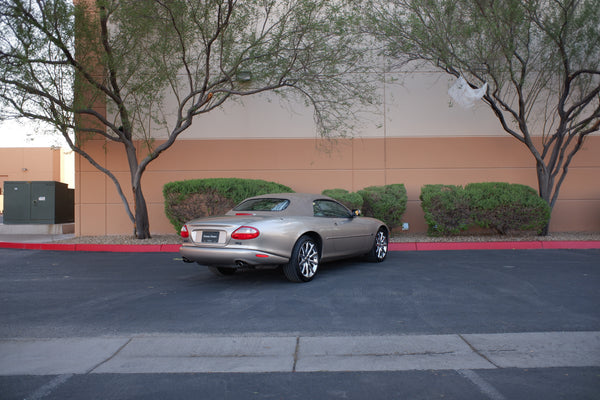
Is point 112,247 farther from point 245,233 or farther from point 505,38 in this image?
point 505,38

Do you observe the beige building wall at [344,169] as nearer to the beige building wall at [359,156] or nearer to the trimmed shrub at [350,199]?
the beige building wall at [359,156]

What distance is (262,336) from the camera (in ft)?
14.6

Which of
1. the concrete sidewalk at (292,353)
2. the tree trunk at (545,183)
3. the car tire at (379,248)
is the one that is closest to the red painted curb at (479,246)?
the tree trunk at (545,183)

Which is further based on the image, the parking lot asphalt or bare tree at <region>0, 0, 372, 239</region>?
bare tree at <region>0, 0, 372, 239</region>

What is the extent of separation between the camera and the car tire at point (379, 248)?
9117 millimetres

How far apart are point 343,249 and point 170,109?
8962mm

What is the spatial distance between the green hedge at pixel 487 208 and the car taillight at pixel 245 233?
692 centimetres

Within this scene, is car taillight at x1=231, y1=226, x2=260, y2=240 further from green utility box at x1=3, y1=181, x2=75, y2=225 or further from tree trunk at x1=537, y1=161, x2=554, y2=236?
green utility box at x1=3, y1=181, x2=75, y2=225

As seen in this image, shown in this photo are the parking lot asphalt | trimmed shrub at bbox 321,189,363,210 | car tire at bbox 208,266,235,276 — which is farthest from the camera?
trimmed shrub at bbox 321,189,363,210

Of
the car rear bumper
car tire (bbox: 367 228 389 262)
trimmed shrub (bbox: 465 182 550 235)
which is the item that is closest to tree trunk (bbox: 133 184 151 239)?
the car rear bumper

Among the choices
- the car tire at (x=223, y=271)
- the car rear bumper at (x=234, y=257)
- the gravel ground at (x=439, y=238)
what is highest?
the car rear bumper at (x=234, y=257)

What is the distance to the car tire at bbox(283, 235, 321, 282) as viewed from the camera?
22.7 feet

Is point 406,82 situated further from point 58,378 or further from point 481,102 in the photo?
point 58,378

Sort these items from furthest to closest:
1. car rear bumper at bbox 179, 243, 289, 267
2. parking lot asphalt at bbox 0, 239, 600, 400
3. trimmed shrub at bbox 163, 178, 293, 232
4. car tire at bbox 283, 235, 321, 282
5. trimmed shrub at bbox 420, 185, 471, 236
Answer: trimmed shrub at bbox 163, 178, 293, 232, trimmed shrub at bbox 420, 185, 471, 236, car tire at bbox 283, 235, 321, 282, car rear bumper at bbox 179, 243, 289, 267, parking lot asphalt at bbox 0, 239, 600, 400
